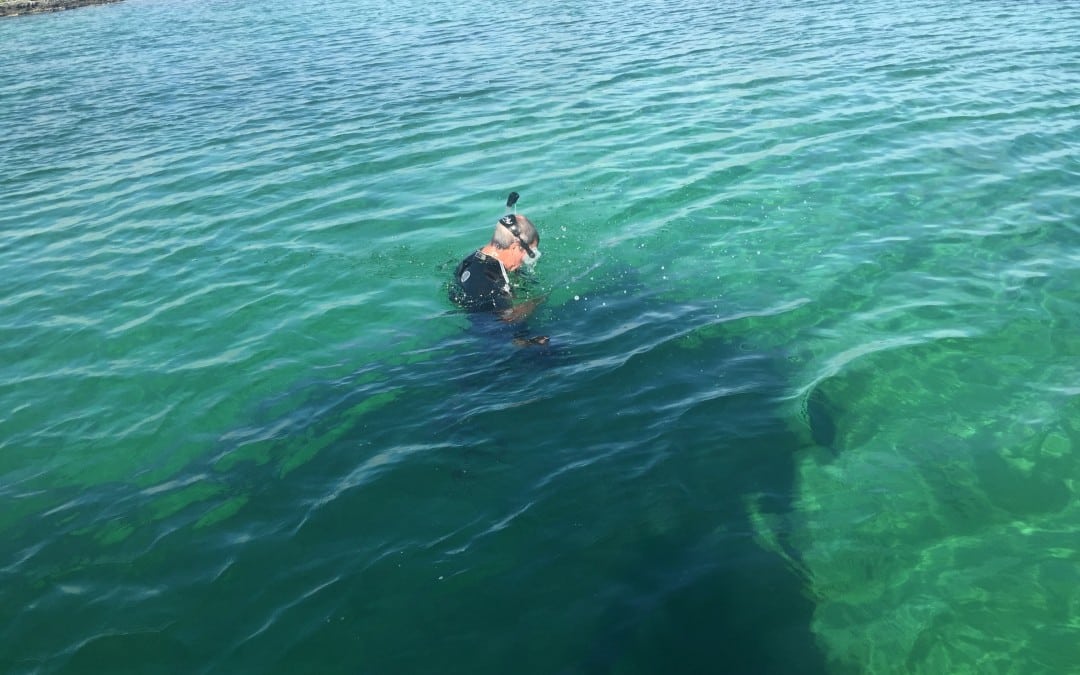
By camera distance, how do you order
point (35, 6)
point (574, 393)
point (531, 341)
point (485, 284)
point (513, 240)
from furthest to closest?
1. point (35, 6)
2. point (513, 240)
3. point (485, 284)
4. point (531, 341)
5. point (574, 393)

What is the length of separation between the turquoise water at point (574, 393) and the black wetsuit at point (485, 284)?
435mm

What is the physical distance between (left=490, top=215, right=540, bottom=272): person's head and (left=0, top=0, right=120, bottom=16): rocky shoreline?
5613 cm

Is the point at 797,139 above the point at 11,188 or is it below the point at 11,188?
below

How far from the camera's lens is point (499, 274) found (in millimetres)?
9945

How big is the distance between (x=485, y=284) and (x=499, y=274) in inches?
9.6

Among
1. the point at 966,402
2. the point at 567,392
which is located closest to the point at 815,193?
the point at 966,402

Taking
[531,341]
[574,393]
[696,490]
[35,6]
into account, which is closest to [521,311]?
[531,341]

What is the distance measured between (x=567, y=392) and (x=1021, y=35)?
21.0 metres

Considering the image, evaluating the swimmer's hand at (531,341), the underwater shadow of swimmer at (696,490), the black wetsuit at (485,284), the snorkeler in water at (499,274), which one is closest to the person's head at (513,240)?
the snorkeler in water at (499,274)

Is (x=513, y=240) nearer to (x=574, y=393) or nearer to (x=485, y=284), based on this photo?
(x=485, y=284)

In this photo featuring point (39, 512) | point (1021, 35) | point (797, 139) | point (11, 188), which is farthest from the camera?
point (1021, 35)

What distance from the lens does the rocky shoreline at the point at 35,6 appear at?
5003 centimetres

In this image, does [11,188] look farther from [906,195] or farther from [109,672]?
[906,195]

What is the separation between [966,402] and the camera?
793cm
